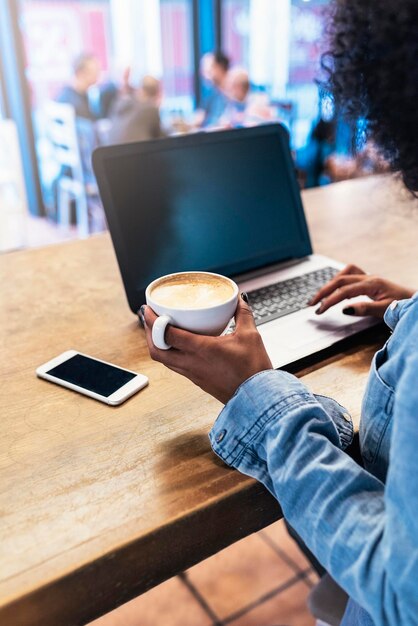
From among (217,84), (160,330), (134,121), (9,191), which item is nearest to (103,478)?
(160,330)

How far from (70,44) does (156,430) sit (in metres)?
4.77

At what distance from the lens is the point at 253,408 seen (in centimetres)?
59

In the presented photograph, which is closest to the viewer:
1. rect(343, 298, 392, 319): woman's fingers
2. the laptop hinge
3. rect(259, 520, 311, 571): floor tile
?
rect(343, 298, 392, 319): woman's fingers

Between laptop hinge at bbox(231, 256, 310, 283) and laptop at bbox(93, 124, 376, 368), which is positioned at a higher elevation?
laptop at bbox(93, 124, 376, 368)

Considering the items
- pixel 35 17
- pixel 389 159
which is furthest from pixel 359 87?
pixel 35 17

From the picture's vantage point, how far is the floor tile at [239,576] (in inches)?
54.2

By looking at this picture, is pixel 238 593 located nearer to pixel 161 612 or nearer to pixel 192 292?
pixel 161 612

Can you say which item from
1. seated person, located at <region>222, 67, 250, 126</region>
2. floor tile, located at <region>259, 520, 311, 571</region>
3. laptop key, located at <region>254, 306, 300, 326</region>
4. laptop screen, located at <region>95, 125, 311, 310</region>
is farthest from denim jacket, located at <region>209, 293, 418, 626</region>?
seated person, located at <region>222, 67, 250, 126</region>

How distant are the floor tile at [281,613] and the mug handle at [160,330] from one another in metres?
1.00

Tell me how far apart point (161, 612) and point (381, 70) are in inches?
51.0

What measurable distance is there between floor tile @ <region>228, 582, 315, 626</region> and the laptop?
82cm

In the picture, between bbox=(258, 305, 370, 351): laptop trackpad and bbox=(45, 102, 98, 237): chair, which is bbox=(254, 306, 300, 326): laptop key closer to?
bbox=(258, 305, 370, 351): laptop trackpad

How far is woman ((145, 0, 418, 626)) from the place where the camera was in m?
0.46

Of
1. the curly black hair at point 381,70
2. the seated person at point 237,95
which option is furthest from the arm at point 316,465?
the seated person at point 237,95
